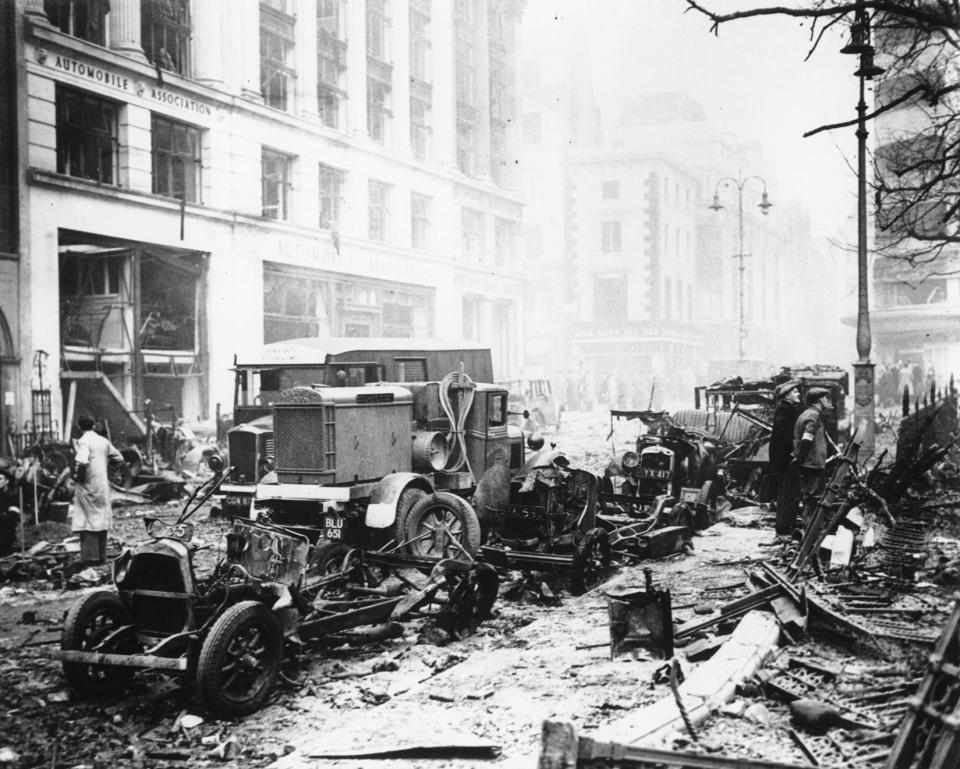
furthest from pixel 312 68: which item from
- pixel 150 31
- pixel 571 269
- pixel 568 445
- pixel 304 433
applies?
pixel 571 269

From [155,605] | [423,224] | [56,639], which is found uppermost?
[423,224]

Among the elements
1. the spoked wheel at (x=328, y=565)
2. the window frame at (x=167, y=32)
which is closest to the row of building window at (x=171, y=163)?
the window frame at (x=167, y=32)

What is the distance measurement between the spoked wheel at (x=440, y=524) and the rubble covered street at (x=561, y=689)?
3.90ft

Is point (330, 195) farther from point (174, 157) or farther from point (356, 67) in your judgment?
point (174, 157)

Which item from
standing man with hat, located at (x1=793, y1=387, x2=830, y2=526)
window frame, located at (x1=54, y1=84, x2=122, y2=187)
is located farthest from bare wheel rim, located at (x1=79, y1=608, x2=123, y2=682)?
window frame, located at (x1=54, y1=84, x2=122, y2=187)

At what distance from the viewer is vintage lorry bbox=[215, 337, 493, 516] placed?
45.2ft

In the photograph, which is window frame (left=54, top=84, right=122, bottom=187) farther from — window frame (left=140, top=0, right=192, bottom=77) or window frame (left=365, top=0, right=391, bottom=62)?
window frame (left=365, top=0, right=391, bottom=62)

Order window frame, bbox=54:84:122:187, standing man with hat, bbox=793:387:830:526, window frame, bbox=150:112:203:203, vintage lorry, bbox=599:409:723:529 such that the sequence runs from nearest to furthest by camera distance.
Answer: standing man with hat, bbox=793:387:830:526 → vintage lorry, bbox=599:409:723:529 → window frame, bbox=54:84:122:187 → window frame, bbox=150:112:203:203

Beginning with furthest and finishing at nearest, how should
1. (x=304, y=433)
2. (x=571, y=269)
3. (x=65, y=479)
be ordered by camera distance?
(x=571, y=269) < (x=65, y=479) < (x=304, y=433)

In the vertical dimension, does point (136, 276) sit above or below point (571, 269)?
below

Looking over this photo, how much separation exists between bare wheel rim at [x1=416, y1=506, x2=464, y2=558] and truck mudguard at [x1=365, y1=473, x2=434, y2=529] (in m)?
0.39

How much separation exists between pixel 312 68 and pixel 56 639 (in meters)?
23.0

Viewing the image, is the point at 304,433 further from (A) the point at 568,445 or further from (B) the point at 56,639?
(A) the point at 568,445

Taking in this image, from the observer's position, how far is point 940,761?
3348mm
